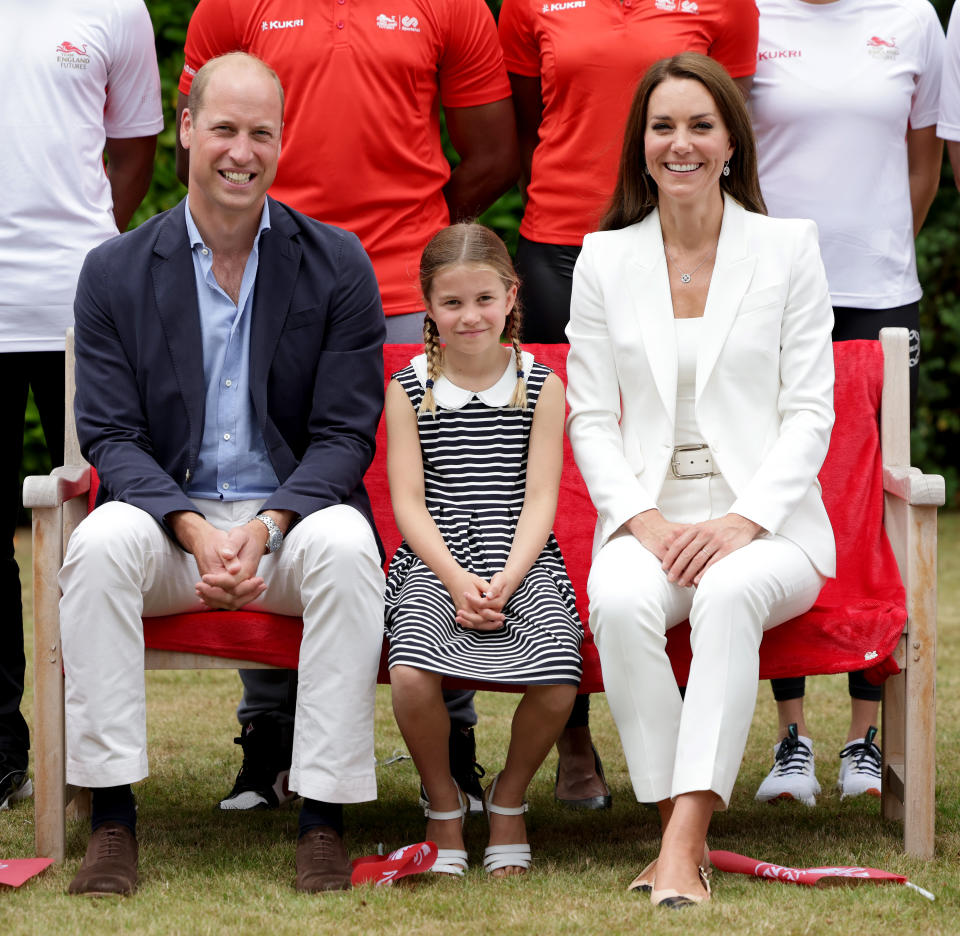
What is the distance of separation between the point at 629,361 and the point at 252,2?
1520 millimetres

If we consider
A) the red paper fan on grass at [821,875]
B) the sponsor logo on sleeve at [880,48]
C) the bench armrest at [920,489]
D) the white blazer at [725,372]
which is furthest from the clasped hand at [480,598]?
the sponsor logo on sleeve at [880,48]

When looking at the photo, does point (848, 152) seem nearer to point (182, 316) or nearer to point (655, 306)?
point (655, 306)

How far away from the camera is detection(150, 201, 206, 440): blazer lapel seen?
3.69 metres

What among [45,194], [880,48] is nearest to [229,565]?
[45,194]

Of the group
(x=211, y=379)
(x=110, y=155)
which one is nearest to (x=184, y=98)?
(x=110, y=155)

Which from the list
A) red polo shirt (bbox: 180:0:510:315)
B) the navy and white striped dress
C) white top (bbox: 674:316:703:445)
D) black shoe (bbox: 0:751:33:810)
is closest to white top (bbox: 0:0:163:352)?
red polo shirt (bbox: 180:0:510:315)

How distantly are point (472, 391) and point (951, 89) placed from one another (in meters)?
1.76

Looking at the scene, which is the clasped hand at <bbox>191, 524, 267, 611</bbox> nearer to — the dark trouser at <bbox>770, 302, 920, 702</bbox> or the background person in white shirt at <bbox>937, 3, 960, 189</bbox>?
the dark trouser at <bbox>770, 302, 920, 702</bbox>

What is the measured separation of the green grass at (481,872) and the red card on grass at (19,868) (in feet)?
0.08

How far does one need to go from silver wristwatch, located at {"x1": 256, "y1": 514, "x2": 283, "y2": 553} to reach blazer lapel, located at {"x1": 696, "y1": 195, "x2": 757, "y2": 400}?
103 centimetres

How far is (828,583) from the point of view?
397cm

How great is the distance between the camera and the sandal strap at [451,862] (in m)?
3.43

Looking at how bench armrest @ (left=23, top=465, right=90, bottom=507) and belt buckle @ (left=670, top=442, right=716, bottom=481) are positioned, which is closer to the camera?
bench armrest @ (left=23, top=465, right=90, bottom=507)

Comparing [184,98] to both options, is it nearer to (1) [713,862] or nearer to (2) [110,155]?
(2) [110,155]
